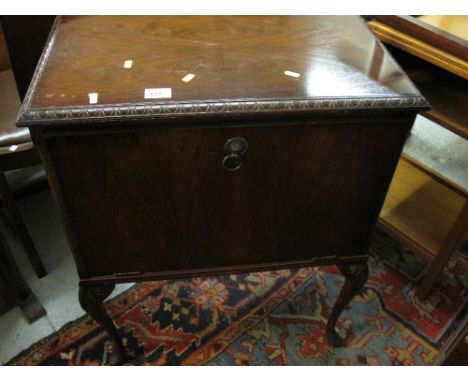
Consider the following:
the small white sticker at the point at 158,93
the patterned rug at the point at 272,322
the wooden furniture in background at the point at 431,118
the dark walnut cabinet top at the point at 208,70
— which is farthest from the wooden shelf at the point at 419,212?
the small white sticker at the point at 158,93

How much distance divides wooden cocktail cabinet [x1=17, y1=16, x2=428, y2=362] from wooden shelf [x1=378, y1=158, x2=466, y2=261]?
1.49 feet

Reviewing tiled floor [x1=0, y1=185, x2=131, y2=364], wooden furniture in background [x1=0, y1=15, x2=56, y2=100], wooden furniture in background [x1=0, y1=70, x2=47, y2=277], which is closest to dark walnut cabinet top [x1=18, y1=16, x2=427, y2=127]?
wooden furniture in background [x1=0, y1=15, x2=56, y2=100]

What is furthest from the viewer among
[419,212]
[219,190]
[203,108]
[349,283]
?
[419,212]

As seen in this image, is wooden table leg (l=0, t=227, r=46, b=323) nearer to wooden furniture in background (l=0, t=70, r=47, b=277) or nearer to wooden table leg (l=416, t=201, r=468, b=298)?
wooden furniture in background (l=0, t=70, r=47, b=277)

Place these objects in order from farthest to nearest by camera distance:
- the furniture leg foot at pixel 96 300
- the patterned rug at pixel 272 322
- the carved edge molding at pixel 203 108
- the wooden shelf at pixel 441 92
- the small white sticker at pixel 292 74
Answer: the patterned rug at pixel 272 322 → the wooden shelf at pixel 441 92 → the furniture leg foot at pixel 96 300 → the small white sticker at pixel 292 74 → the carved edge molding at pixel 203 108

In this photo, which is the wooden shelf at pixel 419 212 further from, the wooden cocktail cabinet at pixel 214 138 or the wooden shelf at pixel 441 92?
the wooden cocktail cabinet at pixel 214 138

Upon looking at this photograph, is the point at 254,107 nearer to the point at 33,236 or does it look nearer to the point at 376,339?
the point at 376,339

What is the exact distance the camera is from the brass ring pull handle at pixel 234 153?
2.20 feet

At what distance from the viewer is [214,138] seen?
66 cm

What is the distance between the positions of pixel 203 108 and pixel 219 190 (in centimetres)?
16

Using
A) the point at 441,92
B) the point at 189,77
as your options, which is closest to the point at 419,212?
the point at 441,92

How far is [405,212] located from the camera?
1339 millimetres

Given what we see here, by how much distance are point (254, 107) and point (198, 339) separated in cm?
80

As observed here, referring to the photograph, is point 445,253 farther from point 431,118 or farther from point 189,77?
point 189,77
